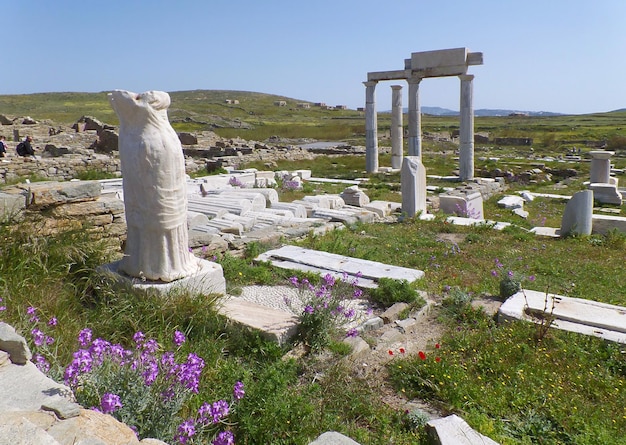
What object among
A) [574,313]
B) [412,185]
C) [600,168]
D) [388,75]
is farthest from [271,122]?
[574,313]

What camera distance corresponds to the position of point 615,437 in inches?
139

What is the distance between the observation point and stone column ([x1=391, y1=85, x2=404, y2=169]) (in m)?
24.5

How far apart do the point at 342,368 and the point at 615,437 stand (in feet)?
6.76

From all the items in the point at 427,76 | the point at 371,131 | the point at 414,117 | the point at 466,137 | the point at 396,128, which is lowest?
the point at 466,137

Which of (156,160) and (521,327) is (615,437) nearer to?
(521,327)

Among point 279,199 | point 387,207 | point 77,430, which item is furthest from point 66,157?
point 77,430

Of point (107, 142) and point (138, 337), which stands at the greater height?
point (107, 142)

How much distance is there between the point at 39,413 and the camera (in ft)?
8.13

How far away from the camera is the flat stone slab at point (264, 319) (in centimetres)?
471

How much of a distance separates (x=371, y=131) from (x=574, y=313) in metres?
19.0

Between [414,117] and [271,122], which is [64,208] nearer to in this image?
[414,117]

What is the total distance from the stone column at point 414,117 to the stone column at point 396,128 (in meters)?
1.93

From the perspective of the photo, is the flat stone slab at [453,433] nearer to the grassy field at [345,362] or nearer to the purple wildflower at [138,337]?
the grassy field at [345,362]

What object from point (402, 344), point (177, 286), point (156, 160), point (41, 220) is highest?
point (156, 160)
